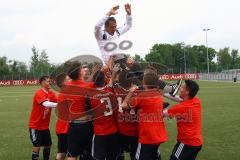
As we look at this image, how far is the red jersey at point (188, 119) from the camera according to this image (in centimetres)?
706

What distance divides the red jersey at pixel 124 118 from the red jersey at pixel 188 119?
67 centimetres

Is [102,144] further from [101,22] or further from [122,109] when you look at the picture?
[101,22]

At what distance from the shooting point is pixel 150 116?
22.8 feet

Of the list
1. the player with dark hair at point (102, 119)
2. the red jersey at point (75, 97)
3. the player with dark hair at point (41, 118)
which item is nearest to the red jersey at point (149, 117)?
the player with dark hair at point (102, 119)

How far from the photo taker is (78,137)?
7.55 m

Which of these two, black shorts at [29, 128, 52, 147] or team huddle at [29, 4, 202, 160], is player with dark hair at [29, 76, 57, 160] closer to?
black shorts at [29, 128, 52, 147]

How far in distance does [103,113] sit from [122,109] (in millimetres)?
385

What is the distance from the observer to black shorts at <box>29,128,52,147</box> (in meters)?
9.27

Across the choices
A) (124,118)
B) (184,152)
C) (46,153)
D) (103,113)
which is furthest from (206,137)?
(103,113)

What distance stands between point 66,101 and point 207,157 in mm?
4029

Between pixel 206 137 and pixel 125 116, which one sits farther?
pixel 206 137

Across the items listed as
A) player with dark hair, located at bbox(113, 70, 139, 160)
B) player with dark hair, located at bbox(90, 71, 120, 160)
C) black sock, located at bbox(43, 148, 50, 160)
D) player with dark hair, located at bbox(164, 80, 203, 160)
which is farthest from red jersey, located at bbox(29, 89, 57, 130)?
player with dark hair, located at bbox(164, 80, 203, 160)

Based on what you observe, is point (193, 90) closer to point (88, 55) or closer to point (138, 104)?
point (138, 104)

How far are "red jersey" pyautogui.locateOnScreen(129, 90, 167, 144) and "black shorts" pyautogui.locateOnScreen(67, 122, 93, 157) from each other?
110 cm
